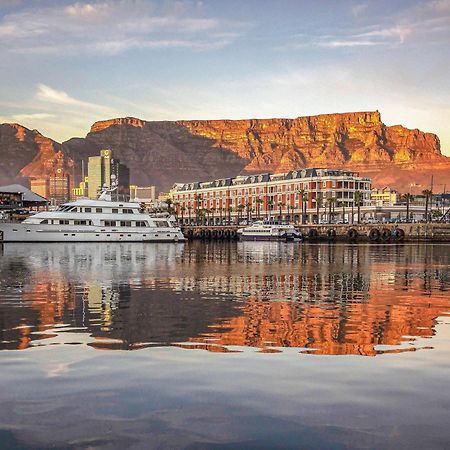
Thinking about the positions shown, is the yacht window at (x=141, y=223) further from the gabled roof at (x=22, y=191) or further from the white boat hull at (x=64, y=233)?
the gabled roof at (x=22, y=191)

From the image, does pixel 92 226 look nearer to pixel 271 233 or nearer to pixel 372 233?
pixel 271 233

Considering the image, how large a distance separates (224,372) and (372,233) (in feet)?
498

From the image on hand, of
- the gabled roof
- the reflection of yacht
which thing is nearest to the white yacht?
the reflection of yacht

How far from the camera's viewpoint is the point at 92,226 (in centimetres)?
11944

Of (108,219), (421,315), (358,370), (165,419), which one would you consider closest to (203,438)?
(165,419)

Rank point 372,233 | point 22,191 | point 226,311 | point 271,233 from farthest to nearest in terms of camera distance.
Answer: point 22,191 → point 372,233 → point 271,233 → point 226,311

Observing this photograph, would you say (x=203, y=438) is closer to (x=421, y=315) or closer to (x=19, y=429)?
(x=19, y=429)

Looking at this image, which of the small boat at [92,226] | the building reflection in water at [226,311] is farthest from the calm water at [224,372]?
the small boat at [92,226]

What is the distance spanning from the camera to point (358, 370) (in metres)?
13.1

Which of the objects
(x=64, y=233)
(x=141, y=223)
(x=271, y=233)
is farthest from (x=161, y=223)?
(x=271, y=233)

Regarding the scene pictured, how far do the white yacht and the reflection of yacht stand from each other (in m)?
27.6

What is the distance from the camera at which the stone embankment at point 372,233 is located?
15050cm

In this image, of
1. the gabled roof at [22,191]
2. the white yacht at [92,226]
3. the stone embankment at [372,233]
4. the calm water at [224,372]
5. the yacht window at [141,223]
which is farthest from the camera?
the gabled roof at [22,191]

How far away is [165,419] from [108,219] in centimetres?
11398
